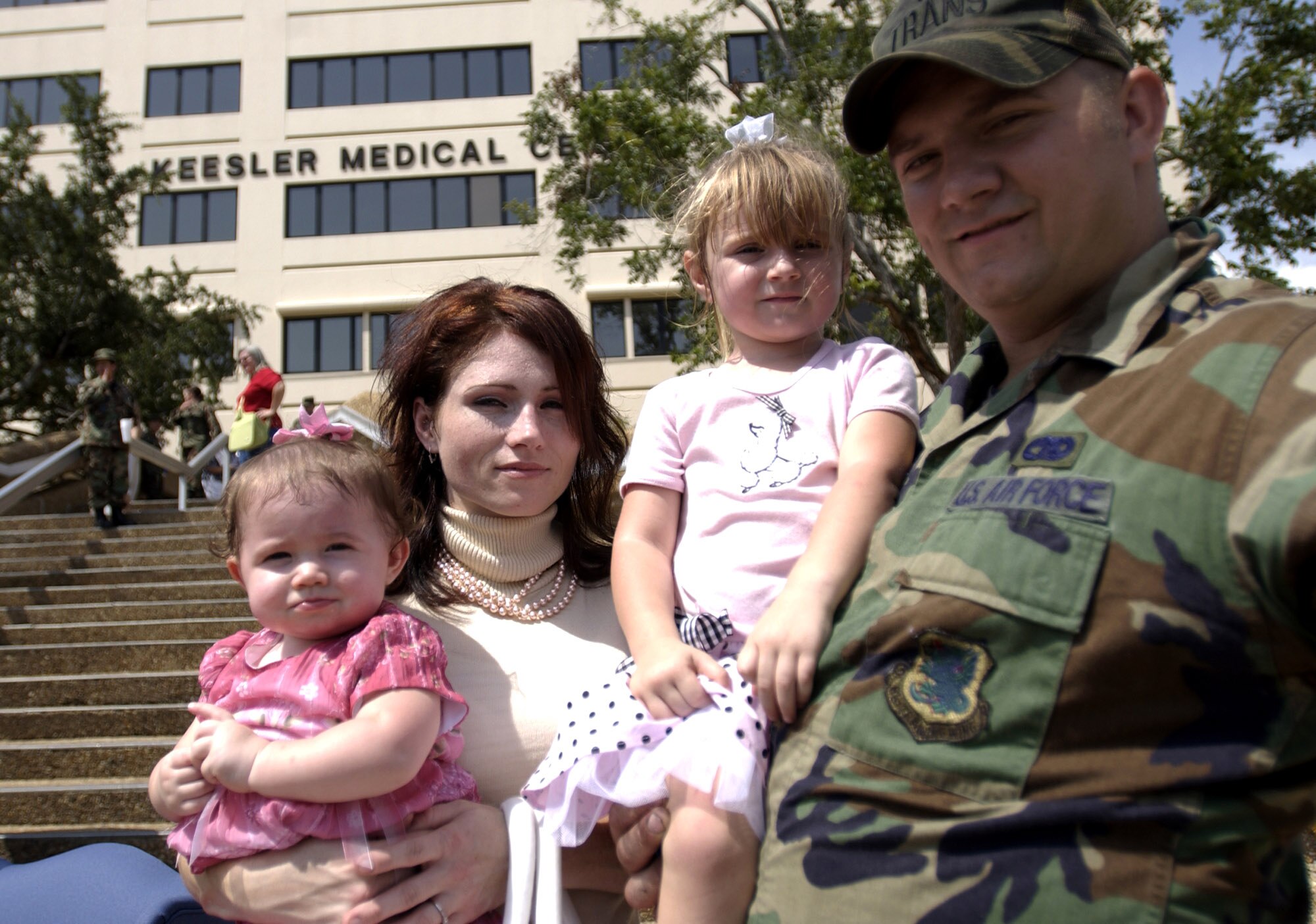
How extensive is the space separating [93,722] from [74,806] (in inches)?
38.0

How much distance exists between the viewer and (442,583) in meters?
2.27

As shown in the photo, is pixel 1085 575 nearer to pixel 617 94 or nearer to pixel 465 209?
pixel 617 94

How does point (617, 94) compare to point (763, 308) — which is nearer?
point (763, 308)

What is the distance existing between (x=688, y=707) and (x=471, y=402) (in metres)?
0.95

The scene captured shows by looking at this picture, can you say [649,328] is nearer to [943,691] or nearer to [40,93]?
[40,93]

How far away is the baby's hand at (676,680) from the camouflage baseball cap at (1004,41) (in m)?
1.02

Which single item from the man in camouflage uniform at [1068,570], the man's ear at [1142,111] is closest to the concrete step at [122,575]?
the man in camouflage uniform at [1068,570]

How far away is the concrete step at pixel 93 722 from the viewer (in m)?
5.61

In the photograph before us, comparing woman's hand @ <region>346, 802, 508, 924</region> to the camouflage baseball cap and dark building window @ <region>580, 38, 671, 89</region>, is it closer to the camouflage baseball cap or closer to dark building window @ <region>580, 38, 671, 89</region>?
the camouflage baseball cap

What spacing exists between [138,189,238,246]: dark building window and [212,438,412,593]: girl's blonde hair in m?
29.7

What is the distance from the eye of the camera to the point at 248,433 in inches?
390

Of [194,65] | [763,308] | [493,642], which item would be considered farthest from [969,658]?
[194,65]

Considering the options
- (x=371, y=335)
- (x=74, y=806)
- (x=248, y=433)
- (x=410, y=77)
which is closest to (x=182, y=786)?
(x=74, y=806)

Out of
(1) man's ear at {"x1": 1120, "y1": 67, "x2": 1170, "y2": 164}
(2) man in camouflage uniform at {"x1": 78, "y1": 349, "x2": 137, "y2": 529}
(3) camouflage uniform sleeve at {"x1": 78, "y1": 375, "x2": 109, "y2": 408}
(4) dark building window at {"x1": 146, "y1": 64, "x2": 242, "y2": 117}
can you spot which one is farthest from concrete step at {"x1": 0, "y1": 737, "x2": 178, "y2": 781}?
(4) dark building window at {"x1": 146, "y1": 64, "x2": 242, "y2": 117}
